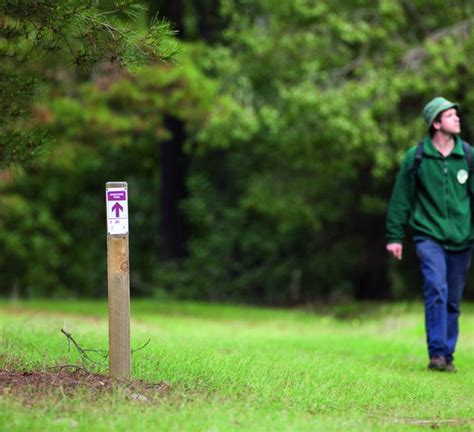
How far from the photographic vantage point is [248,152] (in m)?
25.2

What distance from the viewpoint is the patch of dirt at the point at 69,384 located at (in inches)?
227

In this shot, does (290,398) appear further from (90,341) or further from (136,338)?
(136,338)

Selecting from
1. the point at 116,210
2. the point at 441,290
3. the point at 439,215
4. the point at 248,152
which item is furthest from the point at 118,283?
the point at 248,152

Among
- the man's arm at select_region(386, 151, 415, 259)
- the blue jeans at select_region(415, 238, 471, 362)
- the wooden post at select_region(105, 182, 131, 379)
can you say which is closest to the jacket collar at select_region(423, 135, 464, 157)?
the man's arm at select_region(386, 151, 415, 259)

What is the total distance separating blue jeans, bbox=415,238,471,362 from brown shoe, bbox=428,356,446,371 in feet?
0.16

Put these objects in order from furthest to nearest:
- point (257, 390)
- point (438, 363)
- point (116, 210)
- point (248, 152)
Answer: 1. point (248, 152)
2. point (438, 363)
3. point (257, 390)
4. point (116, 210)

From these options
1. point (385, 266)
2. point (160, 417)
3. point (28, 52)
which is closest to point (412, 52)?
point (385, 266)

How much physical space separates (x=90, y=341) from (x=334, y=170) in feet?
42.4

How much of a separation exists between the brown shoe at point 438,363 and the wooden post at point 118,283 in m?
3.38

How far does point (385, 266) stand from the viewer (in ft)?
76.8

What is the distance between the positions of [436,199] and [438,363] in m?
Answer: 1.48

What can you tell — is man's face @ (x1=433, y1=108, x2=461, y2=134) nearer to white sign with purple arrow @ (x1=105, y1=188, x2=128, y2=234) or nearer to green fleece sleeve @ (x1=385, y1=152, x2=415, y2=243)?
green fleece sleeve @ (x1=385, y1=152, x2=415, y2=243)

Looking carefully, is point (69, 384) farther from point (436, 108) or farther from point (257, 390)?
point (436, 108)

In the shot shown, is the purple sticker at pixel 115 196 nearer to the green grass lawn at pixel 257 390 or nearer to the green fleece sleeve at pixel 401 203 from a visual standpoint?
the green grass lawn at pixel 257 390
